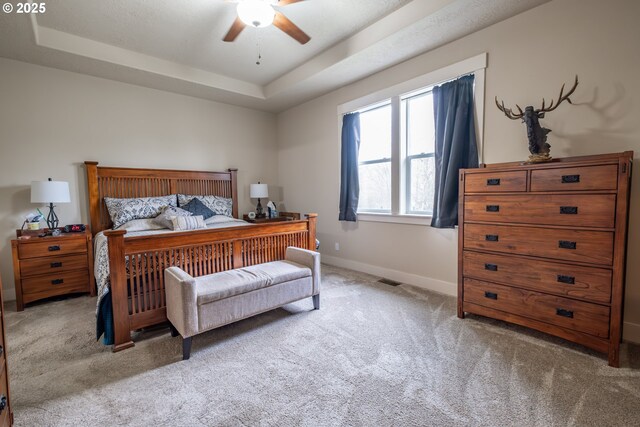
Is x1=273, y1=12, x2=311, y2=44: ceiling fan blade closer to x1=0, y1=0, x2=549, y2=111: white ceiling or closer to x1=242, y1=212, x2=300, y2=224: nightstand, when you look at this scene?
x1=0, y1=0, x2=549, y2=111: white ceiling

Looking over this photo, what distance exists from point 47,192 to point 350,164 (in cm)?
352

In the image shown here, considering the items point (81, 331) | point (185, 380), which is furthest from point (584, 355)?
point (81, 331)

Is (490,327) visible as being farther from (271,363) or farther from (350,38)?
(350,38)

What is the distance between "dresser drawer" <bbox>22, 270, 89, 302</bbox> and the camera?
9.82 feet

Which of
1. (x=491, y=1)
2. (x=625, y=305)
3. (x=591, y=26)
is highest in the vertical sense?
(x=491, y=1)

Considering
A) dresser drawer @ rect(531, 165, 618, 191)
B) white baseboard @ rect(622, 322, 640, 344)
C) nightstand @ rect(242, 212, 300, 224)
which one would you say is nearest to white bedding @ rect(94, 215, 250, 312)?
nightstand @ rect(242, 212, 300, 224)

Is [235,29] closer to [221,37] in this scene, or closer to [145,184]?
[221,37]

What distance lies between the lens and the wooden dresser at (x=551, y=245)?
1825mm

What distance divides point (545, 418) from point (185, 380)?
2.02 m

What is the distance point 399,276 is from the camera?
3.63 meters

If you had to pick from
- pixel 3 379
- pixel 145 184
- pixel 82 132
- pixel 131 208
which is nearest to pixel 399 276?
pixel 3 379

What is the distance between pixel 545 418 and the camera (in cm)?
144

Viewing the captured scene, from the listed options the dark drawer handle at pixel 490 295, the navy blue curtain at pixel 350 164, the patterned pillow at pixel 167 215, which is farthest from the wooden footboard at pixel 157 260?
the dark drawer handle at pixel 490 295

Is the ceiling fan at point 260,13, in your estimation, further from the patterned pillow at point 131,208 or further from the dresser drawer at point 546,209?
the patterned pillow at point 131,208
